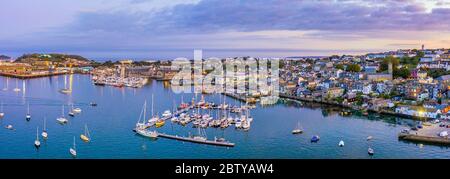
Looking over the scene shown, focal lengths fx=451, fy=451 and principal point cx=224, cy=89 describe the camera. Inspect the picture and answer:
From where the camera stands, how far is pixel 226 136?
227 inches

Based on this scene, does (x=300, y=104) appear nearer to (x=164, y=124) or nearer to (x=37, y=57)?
(x=164, y=124)

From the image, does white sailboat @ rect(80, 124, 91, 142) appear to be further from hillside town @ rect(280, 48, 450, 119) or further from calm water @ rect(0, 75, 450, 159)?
hillside town @ rect(280, 48, 450, 119)

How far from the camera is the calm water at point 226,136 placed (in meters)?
4.94

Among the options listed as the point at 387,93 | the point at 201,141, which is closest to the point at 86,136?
the point at 201,141

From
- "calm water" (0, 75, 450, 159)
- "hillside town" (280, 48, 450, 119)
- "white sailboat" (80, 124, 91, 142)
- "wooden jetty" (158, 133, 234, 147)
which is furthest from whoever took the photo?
"hillside town" (280, 48, 450, 119)

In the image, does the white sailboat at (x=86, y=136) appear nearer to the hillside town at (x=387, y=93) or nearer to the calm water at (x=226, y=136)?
the calm water at (x=226, y=136)

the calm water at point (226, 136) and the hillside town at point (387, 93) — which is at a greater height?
the hillside town at point (387, 93)

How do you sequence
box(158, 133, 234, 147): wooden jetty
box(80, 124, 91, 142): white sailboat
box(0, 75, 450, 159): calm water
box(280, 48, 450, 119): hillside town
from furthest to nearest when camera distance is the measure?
1. box(280, 48, 450, 119): hillside town
2. box(80, 124, 91, 142): white sailboat
3. box(158, 133, 234, 147): wooden jetty
4. box(0, 75, 450, 159): calm water

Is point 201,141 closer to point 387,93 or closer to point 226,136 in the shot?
point 226,136

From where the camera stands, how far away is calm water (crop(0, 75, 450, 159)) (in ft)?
16.2

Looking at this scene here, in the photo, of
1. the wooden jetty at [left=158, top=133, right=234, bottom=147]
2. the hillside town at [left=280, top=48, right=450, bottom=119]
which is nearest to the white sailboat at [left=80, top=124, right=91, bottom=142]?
the wooden jetty at [left=158, top=133, right=234, bottom=147]

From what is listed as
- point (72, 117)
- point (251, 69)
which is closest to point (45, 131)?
point (72, 117)

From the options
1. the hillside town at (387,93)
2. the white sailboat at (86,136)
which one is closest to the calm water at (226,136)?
the white sailboat at (86,136)
